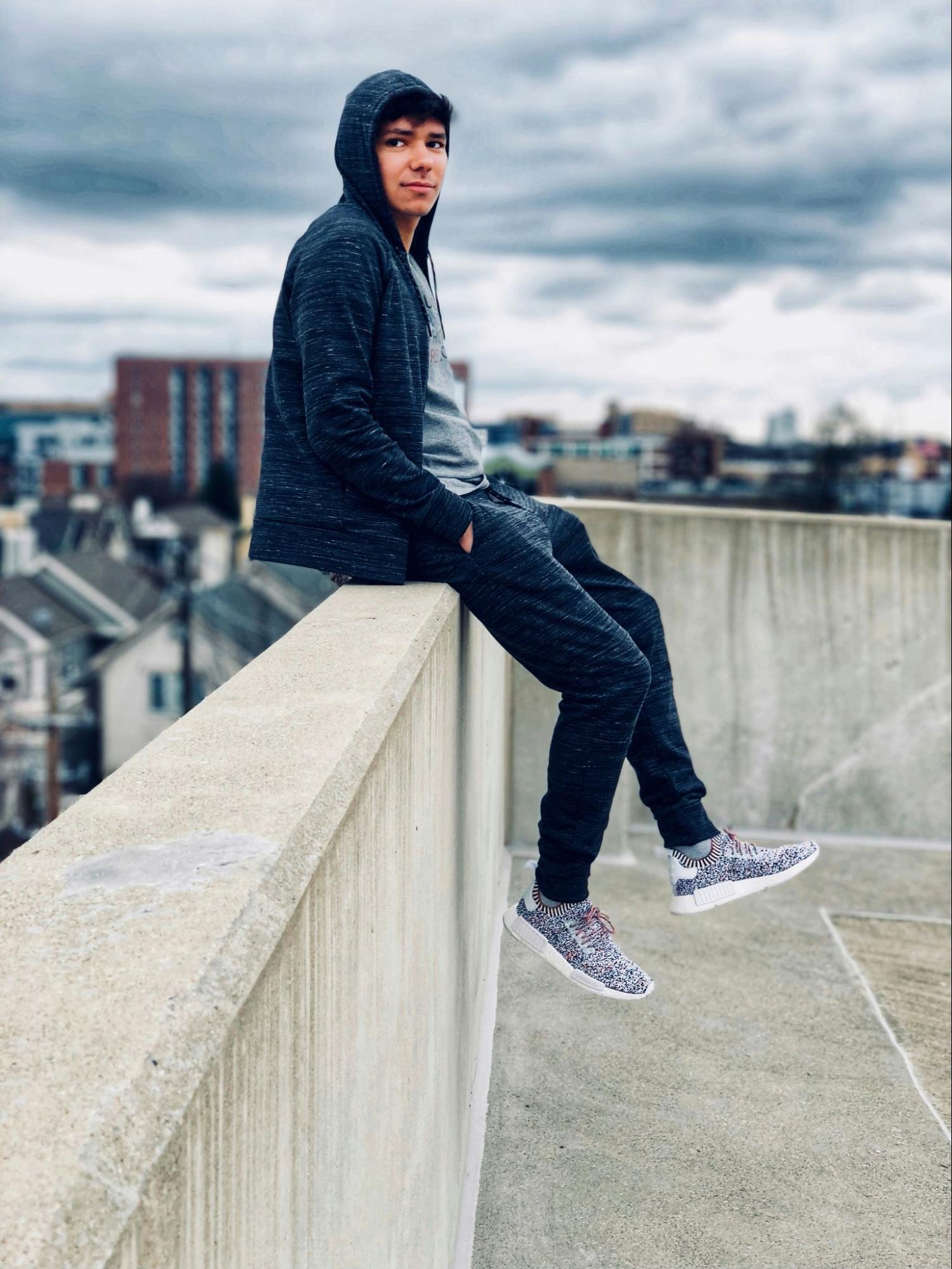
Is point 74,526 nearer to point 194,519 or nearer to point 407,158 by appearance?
point 194,519

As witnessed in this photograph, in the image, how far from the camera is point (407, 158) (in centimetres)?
276

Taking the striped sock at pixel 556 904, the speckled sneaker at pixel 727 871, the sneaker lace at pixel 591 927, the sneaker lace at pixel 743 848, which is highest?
the sneaker lace at pixel 743 848

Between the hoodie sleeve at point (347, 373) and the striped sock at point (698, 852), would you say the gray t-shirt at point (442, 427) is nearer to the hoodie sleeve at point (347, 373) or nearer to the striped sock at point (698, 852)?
the hoodie sleeve at point (347, 373)

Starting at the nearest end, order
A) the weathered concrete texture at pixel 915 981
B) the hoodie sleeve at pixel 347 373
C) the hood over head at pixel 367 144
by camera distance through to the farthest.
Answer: the hoodie sleeve at pixel 347 373
the hood over head at pixel 367 144
the weathered concrete texture at pixel 915 981

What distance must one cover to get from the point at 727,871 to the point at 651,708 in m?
0.40

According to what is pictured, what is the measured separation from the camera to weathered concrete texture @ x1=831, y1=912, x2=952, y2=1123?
4.05 m

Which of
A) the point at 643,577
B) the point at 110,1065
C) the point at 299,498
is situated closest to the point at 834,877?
the point at 643,577

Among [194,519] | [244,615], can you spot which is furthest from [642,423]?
[244,615]

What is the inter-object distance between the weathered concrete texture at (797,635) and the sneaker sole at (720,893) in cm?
278

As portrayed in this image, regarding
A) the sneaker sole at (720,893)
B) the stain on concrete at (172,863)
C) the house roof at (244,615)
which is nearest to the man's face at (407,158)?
the sneaker sole at (720,893)

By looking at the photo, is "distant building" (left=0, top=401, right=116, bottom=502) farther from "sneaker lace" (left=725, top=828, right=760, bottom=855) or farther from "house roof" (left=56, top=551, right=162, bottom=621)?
"sneaker lace" (left=725, top=828, right=760, bottom=855)

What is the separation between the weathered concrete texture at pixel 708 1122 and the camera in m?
3.07

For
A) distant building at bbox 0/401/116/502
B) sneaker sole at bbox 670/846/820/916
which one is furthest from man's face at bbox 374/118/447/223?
distant building at bbox 0/401/116/502

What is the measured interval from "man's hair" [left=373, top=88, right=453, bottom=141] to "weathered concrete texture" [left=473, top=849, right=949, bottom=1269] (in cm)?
238
